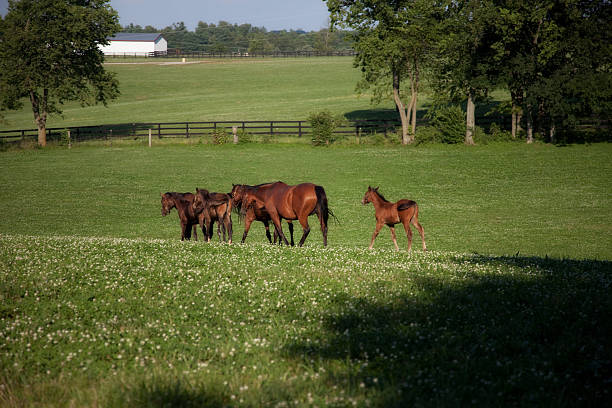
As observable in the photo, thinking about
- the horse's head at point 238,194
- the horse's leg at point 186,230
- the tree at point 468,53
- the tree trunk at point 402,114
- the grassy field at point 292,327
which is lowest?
the horse's leg at point 186,230

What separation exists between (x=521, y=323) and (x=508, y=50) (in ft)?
136

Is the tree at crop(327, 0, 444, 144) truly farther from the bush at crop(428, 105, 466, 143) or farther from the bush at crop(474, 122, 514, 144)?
the bush at crop(474, 122, 514, 144)

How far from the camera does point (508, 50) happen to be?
43.4 metres

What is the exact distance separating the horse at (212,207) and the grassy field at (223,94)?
5080 centimetres

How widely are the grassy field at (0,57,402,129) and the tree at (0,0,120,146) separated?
31.4ft

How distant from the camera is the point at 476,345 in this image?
252 inches

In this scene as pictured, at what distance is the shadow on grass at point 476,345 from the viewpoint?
5422 millimetres

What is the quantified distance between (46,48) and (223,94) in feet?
155

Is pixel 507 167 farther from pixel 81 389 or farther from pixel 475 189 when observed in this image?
pixel 81 389

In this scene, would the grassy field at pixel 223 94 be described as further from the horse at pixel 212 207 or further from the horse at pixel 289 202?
the horse at pixel 289 202

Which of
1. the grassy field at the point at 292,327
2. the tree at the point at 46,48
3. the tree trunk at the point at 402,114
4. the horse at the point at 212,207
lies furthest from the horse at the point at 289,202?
the tree at the point at 46,48

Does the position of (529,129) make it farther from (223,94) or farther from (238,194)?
(223,94)

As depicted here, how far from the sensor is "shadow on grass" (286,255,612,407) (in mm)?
5422

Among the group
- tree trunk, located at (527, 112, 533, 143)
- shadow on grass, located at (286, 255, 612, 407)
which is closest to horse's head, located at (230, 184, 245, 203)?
shadow on grass, located at (286, 255, 612, 407)
